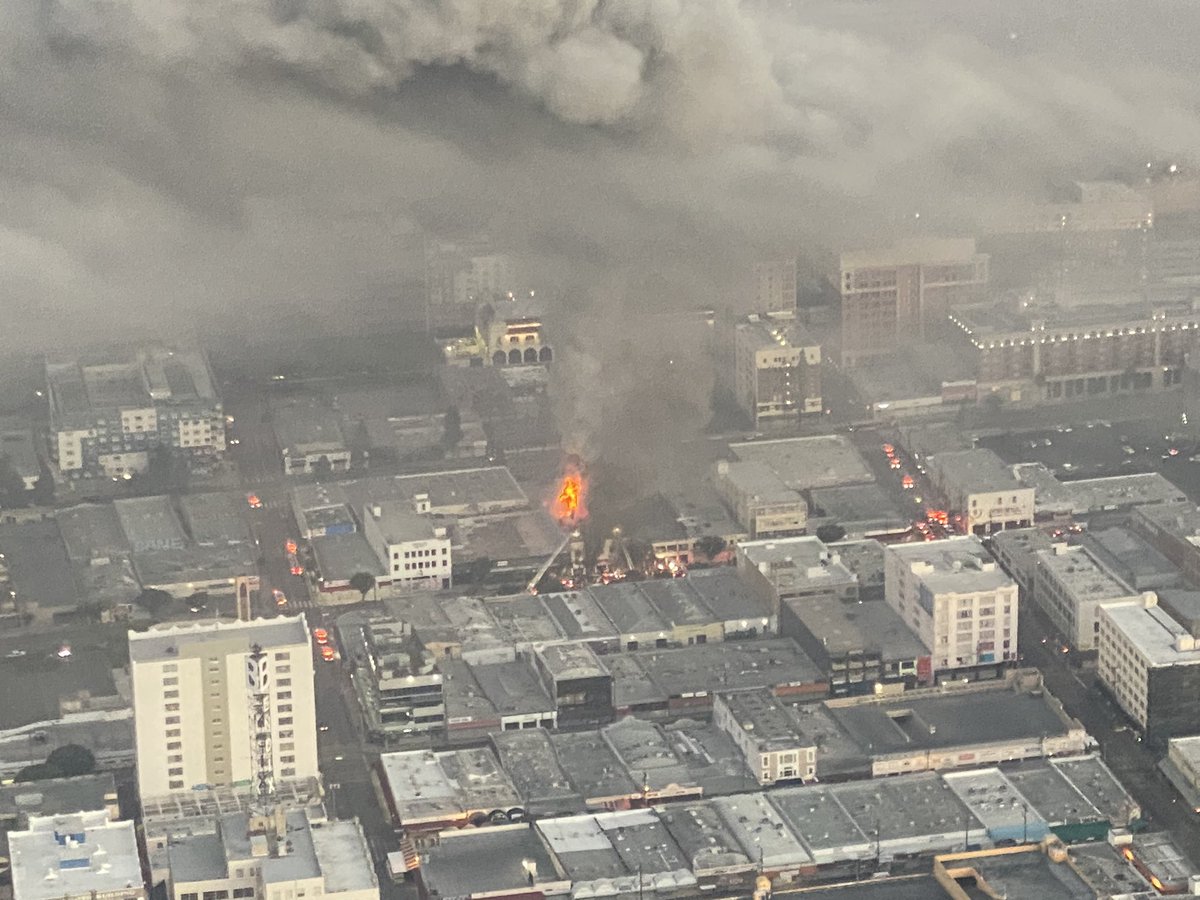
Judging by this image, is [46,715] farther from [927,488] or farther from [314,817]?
[927,488]

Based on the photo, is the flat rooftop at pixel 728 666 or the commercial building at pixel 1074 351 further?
the commercial building at pixel 1074 351

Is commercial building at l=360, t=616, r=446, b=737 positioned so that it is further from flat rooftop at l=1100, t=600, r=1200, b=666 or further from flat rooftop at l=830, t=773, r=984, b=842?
flat rooftop at l=1100, t=600, r=1200, b=666

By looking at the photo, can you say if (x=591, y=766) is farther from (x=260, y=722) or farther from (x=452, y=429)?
(x=452, y=429)

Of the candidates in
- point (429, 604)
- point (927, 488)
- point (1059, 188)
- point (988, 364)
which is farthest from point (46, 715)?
point (1059, 188)

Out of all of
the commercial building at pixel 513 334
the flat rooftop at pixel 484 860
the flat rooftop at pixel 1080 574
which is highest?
the commercial building at pixel 513 334

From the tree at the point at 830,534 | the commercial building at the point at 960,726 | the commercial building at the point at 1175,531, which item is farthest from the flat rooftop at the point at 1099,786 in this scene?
the tree at the point at 830,534

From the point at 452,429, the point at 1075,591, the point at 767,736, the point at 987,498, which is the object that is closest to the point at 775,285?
the point at 452,429

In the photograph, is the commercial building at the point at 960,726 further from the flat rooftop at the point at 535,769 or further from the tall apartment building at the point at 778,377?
the tall apartment building at the point at 778,377
